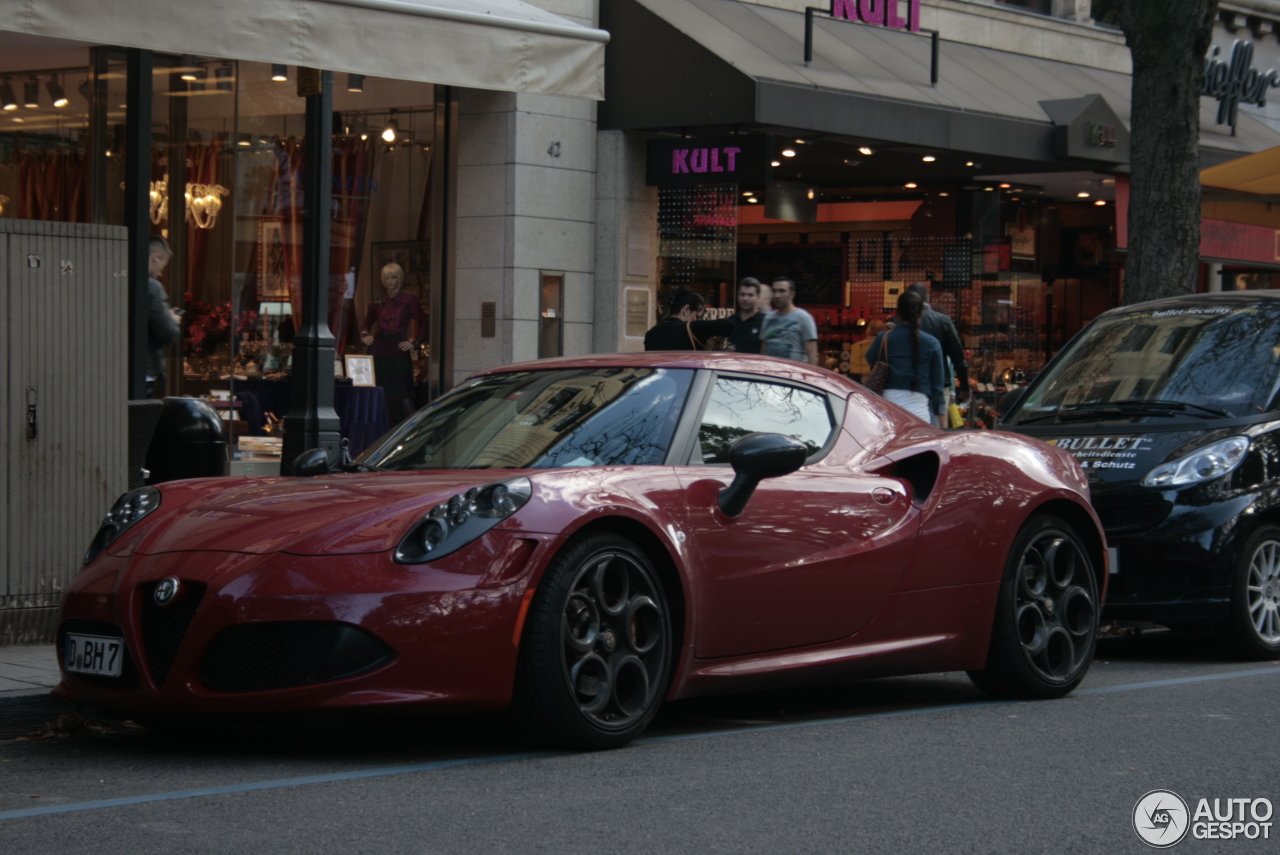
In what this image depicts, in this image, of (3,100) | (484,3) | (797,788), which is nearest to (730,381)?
(797,788)

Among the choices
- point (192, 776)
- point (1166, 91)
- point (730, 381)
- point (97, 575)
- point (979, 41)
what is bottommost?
point (192, 776)

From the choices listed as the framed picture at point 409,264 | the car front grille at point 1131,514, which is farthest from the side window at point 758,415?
the framed picture at point 409,264

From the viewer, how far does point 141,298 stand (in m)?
11.2

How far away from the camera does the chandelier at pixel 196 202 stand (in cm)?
1441

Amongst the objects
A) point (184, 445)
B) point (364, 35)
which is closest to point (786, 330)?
point (364, 35)

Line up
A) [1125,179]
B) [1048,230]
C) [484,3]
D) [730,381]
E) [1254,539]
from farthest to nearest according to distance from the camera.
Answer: [1048,230] → [1125,179] → [484,3] → [1254,539] → [730,381]

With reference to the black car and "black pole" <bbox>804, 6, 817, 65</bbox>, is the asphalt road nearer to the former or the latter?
the black car

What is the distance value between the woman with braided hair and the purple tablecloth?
4.87 m

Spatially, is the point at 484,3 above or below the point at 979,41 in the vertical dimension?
below

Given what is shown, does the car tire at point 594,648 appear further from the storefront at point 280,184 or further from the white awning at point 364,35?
the white awning at point 364,35

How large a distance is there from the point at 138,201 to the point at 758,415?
24.2 ft

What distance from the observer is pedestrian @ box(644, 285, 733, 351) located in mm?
11445

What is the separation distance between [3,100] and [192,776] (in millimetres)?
10871

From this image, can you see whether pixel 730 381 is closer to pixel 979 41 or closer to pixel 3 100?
pixel 3 100
